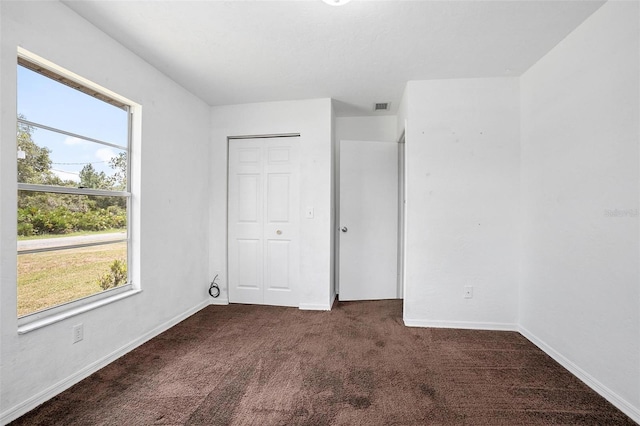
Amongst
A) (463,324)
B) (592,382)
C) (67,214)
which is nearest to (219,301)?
(67,214)

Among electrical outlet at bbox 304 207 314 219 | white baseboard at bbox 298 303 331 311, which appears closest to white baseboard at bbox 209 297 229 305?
white baseboard at bbox 298 303 331 311

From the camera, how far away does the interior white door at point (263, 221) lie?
3.27 m

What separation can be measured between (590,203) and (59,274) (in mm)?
3583

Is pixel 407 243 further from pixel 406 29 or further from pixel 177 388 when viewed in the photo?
pixel 177 388

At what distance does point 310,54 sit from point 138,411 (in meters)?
2.74

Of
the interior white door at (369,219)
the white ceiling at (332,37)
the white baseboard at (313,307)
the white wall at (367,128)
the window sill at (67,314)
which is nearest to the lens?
the window sill at (67,314)

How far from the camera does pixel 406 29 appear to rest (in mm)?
1909

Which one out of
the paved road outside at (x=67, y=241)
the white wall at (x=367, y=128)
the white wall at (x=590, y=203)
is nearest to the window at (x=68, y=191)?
the paved road outside at (x=67, y=241)

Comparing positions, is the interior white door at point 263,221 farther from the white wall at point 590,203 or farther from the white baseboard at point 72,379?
the white wall at point 590,203

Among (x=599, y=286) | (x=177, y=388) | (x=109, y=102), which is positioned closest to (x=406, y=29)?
(x=599, y=286)

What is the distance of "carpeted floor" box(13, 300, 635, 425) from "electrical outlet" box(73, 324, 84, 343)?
30 centimetres

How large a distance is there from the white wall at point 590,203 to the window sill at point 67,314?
3.38 m

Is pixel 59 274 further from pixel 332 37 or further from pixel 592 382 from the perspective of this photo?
pixel 592 382

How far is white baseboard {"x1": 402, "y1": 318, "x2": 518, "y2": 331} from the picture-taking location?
2578 millimetres
